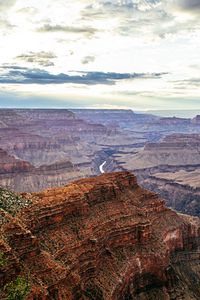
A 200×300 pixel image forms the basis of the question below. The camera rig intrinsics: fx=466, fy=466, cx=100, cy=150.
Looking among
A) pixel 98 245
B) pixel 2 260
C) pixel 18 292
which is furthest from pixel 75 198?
pixel 18 292

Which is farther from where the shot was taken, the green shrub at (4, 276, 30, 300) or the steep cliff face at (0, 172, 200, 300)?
the steep cliff face at (0, 172, 200, 300)

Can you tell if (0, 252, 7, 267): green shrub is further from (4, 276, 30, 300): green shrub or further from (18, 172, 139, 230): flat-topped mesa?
(18, 172, 139, 230): flat-topped mesa

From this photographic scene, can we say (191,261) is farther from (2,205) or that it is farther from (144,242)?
(2,205)

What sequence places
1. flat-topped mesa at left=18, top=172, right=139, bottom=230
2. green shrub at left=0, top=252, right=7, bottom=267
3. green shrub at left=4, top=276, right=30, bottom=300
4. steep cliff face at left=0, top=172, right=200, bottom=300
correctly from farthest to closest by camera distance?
flat-topped mesa at left=18, top=172, right=139, bottom=230 < steep cliff face at left=0, top=172, right=200, bottom=300 < green shrub at left=0, top=252, right=7, bottom=267 < green shrub at left=4, top=276, right=30, bottom=300

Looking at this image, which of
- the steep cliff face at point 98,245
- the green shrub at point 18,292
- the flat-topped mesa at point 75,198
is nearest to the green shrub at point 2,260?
the steep cliff face at point 98,245

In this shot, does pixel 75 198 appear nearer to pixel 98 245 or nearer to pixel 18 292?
pixel 98 245

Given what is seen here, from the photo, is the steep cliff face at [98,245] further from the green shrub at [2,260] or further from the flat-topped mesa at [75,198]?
the green shrub at [2,260]

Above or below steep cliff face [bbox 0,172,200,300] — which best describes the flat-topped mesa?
above

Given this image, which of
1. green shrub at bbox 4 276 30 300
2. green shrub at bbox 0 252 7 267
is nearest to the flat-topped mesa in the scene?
green shrub at bbox 0 252 7 267
